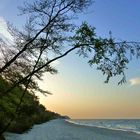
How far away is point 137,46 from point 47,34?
137 inches

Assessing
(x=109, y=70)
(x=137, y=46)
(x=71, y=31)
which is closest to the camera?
(x=137, y=46)

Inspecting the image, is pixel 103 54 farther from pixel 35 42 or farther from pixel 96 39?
pixel 35 42

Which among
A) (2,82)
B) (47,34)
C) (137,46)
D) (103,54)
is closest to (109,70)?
(103,54)

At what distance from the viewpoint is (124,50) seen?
12227 millimetres

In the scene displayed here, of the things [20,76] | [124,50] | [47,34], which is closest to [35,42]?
[47,34]

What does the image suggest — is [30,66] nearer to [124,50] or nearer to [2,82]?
[2,82]

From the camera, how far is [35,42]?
44.7ft

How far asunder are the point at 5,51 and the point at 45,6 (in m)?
2.26

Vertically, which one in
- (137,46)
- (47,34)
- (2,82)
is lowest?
(2,82)

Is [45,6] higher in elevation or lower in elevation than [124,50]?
higher

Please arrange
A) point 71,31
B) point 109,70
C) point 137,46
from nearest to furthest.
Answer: point 137,46 < point 109,70 < point 71,31

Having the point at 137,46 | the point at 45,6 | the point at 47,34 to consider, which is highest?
the point at 45,6

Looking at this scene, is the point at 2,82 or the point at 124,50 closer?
the point at 124,50

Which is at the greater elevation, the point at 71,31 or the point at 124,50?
the point at 71,31
